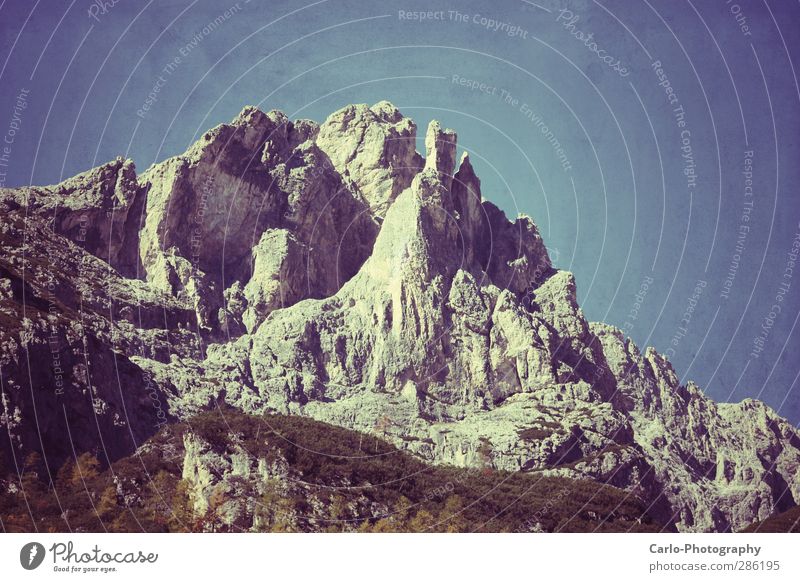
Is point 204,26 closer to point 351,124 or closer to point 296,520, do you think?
point 296,520

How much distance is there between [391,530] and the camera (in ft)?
122

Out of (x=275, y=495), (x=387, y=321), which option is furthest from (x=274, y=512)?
(x=387, y=321)

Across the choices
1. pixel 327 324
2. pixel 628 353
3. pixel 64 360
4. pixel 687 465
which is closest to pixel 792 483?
pixel 687 465

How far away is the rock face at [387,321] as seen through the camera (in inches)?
2040

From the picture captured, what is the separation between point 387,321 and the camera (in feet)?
197
